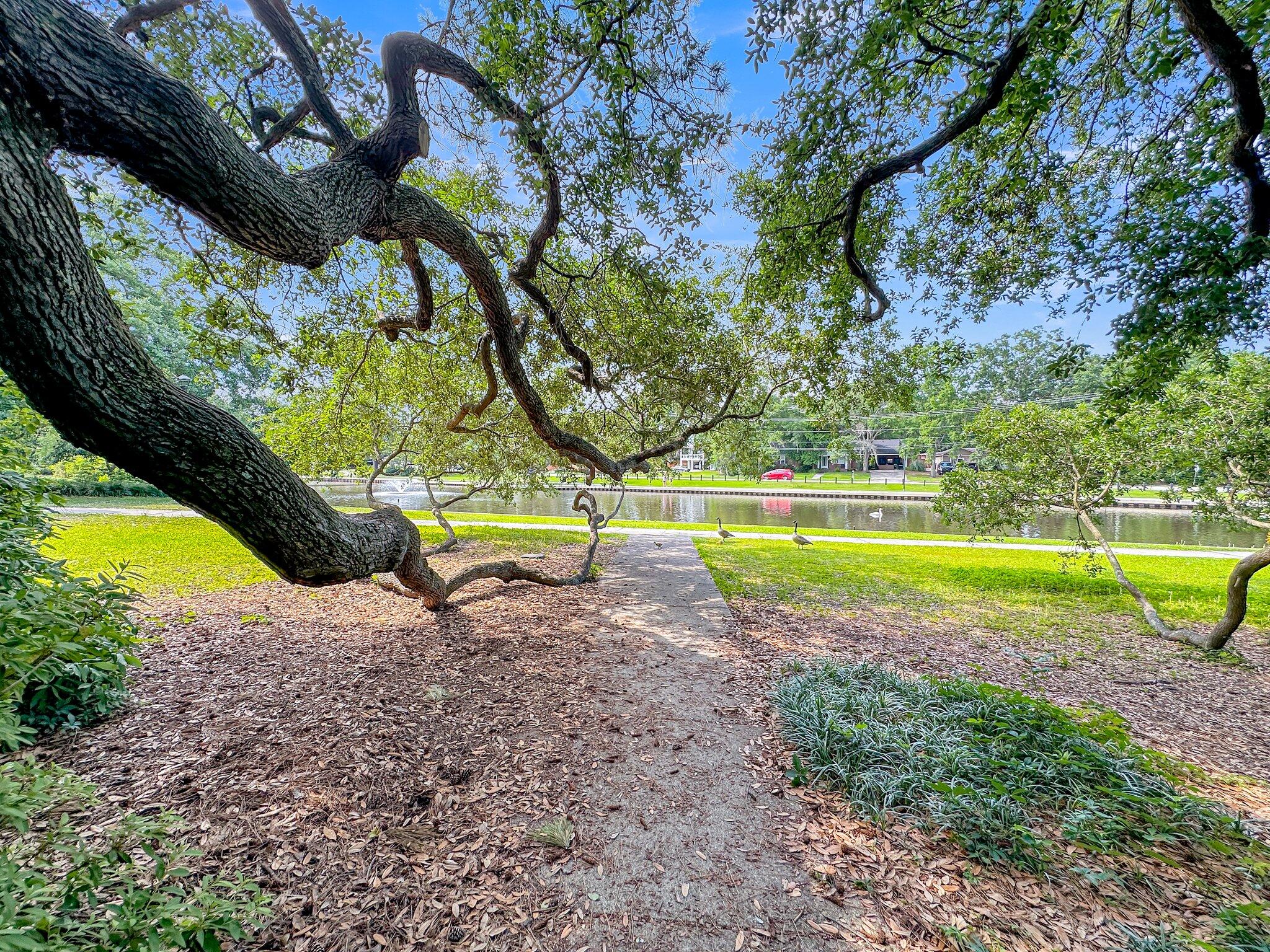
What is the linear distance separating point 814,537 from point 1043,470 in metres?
6.06

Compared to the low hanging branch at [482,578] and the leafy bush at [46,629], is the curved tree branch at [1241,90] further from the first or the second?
A: the low hanging branch at [482,578]

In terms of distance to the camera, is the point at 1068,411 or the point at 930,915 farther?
the point at 1068,411

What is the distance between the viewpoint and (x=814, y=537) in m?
12.1

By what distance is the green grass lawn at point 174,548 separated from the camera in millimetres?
5785

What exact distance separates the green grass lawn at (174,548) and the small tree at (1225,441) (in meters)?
9.80

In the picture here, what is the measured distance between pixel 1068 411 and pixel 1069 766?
663 centimetres

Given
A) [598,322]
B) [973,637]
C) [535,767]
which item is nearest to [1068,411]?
[973,637]

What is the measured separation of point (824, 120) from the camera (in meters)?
3.08

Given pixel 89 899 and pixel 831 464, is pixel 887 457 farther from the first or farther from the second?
pixel 89 899

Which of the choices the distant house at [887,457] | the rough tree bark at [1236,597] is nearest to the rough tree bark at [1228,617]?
the rough tree bark at [1236,597]

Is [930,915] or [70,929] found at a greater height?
[70,929]

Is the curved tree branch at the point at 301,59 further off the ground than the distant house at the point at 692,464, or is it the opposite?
the curved tree branch at the point at 301,59

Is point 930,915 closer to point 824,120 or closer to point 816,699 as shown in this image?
point 816,699

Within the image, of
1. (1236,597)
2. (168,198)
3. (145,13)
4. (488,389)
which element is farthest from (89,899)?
(1236,597)
